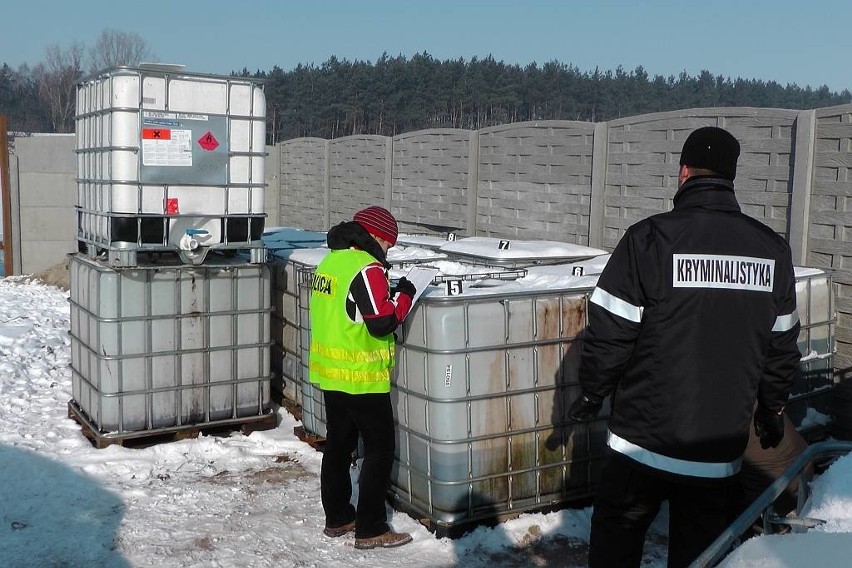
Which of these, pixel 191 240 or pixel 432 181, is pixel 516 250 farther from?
pixel 432 181

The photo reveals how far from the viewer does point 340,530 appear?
4.66 metres

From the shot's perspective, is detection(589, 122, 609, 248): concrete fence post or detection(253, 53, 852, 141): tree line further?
detection(253, 53, 852, 141): tree line

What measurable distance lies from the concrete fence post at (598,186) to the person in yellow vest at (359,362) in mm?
4545

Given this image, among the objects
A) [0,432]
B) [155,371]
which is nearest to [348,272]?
[155,371]

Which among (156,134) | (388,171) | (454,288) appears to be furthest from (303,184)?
(454,288)

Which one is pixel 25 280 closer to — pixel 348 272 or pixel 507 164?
pixel 507 164

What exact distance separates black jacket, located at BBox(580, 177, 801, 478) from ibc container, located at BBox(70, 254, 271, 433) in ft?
11.6

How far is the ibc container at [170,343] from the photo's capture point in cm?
580

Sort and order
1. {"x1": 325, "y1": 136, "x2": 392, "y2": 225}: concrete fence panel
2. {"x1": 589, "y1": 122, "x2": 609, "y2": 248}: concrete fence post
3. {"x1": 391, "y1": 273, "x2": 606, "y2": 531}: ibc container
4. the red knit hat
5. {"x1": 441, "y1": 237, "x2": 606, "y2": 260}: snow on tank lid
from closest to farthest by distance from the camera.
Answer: {"x1": 391, "y1": 273, "x2": 606, "y2": 531}: ibc container
the red knit hat
{"x1": 441, "y1": 237, "x2": 606, "y2": 260}: snow on tank lid
{"x1": 589, "y1": 122, "x2": 609, "y2": 248}: concrete fence post
{"x1": 325, "y1": 136, "x2": 392, "y2": 225}: concrete fence panel

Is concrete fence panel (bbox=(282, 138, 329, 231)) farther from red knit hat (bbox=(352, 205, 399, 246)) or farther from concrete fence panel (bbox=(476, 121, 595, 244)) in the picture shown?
red knit hat (bbox=(352, 205, 399, 246))

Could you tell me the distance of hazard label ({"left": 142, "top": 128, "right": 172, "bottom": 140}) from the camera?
18.4 feet

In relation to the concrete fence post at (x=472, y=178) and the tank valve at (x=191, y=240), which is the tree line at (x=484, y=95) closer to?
the concrete fence post at (x=472, y=178)

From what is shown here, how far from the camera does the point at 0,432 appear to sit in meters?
6.19

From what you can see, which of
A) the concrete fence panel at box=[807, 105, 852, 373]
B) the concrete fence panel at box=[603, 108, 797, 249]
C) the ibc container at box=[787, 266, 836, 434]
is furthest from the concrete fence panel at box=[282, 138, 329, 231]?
the ibc container at box=[787, 266, 836, 434]
